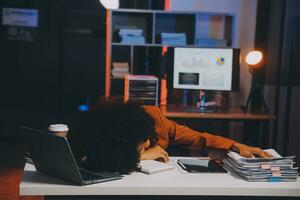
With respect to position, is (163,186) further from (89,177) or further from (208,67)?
(208,67)

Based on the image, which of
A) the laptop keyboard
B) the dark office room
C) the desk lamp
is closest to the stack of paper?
the dark office room

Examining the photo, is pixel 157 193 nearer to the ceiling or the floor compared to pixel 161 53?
nearer to the floor

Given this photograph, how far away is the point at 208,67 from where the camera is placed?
4223 millimetres

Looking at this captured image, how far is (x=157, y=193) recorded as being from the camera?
1591 mm

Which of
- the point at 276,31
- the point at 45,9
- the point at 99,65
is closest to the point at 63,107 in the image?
the point at 99,65

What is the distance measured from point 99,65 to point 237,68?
208 cm

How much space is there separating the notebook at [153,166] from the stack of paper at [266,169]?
0.29 m

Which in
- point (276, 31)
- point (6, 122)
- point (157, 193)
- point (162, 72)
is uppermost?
point (276, 31)

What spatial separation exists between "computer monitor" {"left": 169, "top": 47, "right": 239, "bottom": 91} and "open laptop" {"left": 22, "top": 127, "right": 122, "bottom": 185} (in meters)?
2.67

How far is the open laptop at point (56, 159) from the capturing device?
58.1 inches

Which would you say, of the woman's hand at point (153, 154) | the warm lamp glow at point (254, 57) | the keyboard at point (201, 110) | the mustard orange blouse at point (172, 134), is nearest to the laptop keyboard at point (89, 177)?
the woman's hand at point (153, 154)

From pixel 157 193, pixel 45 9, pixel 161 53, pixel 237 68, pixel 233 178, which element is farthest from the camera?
pixel 45 9

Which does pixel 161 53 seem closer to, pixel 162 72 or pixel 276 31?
pixel 162 72

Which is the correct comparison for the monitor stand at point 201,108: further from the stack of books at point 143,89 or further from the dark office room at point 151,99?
the stack of books at point 143,89
